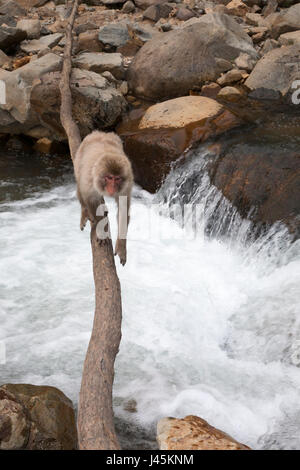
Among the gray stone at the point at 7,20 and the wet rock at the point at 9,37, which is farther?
the gray stone at the point at 7,20

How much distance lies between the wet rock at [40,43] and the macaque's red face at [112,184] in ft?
25.7

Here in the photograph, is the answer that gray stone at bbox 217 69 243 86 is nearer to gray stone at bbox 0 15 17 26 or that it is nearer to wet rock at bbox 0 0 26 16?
gray stone at bbox 0 15 17 26

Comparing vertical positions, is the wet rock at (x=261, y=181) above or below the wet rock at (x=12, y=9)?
below

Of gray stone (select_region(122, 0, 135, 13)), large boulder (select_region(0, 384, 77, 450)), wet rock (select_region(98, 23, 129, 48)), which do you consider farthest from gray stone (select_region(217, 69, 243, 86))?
large boulder (select_region(0, 384, 77, 450))

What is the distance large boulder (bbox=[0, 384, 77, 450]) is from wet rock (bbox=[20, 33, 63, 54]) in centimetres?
854

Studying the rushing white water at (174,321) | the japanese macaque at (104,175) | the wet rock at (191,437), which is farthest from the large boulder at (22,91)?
the wet rock at (191,437)

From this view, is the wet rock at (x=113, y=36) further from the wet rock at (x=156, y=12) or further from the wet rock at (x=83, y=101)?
the wet rock at (x=83, y=101)

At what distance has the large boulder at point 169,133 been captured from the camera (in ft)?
24.5

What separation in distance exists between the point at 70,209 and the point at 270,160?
10.2 ft

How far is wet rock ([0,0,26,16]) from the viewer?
12799 millimetres

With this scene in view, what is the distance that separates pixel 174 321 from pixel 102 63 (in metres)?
6.06

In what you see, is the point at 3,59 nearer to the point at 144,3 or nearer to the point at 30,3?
the point at 30,3

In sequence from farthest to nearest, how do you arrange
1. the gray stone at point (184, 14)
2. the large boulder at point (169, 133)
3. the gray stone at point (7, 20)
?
the gray stone at point (184, 14) → the gray stone at point (7, 20) → the large boulder at point (169, 133)
